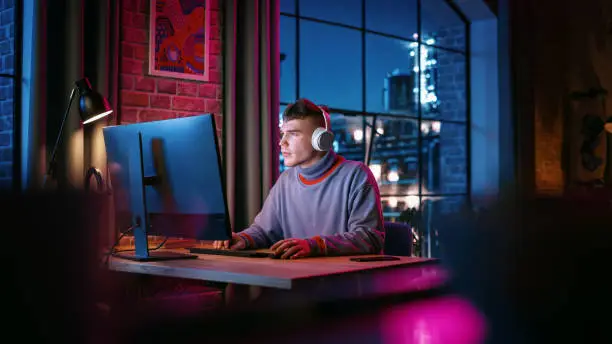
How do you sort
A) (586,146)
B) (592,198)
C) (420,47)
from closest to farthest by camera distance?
(592,198) → (420,47) → (586,146)

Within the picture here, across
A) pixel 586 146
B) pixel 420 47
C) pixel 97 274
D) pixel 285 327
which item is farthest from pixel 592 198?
pixel 586 146

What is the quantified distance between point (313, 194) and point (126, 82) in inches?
44.3

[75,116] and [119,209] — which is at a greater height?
[75,116]

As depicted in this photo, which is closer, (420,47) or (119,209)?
(119,209)

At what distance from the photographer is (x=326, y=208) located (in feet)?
8.09

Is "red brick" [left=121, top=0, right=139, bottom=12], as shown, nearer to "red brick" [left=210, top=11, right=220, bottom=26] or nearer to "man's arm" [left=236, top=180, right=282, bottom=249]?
"red brick" [left=210, top=11, right=220, bottom=26]

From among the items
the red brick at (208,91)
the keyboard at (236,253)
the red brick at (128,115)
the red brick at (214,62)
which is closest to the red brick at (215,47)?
the red brick at (214,62)

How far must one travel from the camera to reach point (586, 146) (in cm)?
642

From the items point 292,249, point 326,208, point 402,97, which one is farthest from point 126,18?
point 402,97

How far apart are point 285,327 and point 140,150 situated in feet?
4.96

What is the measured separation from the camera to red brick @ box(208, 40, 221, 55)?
3.29 m

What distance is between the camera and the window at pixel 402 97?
14.3 ft

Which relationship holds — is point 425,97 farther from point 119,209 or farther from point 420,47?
point 119,209

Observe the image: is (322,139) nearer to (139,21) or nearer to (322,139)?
(322,139)
